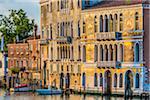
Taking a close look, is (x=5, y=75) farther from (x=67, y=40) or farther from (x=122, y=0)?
(x=122, y=0)

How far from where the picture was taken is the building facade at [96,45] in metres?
32.9

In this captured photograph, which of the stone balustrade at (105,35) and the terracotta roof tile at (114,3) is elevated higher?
the terracotta roof tile at (114,3)

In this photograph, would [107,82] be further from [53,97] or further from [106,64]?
[53,97]

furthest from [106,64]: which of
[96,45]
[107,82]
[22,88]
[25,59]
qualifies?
[25,59]

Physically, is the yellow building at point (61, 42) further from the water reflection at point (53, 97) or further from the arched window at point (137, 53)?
the arched window at point (137, 53)

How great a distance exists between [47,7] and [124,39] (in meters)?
8.71

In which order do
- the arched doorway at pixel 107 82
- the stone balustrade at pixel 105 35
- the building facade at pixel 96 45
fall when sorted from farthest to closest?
the arched doorway at pixel 107 82 → the stone balustrade at pixel 105 35 → the building facade at pixel 96 45

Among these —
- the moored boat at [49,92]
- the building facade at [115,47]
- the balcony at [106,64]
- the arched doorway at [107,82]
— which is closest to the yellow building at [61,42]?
the building facade at [115,47]

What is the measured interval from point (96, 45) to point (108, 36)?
52.8 inches

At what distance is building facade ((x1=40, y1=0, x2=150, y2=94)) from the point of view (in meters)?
32.9

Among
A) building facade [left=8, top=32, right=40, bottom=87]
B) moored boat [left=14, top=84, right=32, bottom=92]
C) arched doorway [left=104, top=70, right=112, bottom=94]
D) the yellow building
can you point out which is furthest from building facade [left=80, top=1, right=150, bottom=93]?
building facade [left=8, top=32, right=40, bottom=87]

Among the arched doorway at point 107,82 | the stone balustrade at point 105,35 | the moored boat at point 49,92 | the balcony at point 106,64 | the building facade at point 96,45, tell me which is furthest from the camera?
the moored boat at point 49,92

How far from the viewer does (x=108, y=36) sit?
34.3 m

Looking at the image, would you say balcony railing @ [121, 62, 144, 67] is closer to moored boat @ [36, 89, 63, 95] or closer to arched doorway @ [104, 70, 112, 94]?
arched doorway @ [104, 70, 112, 94]
